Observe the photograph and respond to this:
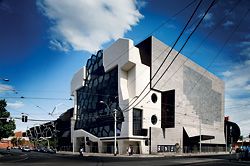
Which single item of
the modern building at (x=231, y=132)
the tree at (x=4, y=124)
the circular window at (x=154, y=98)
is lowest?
the modern building at (x=231, y=132)

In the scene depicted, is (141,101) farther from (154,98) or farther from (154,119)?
(154,119)

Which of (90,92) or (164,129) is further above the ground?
(90,92)

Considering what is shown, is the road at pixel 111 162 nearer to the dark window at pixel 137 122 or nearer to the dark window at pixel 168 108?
the dark window at pixel 137 122

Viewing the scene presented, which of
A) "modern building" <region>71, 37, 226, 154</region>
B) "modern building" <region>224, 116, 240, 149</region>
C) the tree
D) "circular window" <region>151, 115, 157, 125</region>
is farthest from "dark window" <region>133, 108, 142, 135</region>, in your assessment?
"modern building" <region>224, 116, 240, 149</region>

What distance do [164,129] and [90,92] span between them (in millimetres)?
24451

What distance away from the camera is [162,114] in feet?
223

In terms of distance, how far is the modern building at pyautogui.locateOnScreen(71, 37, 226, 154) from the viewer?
63031 millimetres

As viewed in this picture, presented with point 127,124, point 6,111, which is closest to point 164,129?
point 127,124

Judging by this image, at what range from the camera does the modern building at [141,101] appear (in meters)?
63.0

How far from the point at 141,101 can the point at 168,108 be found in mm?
9797

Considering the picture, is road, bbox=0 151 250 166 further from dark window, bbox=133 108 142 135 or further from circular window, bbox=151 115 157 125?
circular window, bbox=151 115 157 125

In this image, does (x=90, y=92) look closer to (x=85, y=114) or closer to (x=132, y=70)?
(x=85, y=114)

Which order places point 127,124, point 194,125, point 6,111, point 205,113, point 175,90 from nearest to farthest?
point 6,111, point 127,124, point 175,90, point 194,125, point 205,113

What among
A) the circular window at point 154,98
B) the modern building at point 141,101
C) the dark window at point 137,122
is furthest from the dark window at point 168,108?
the dark window at point 137,122
